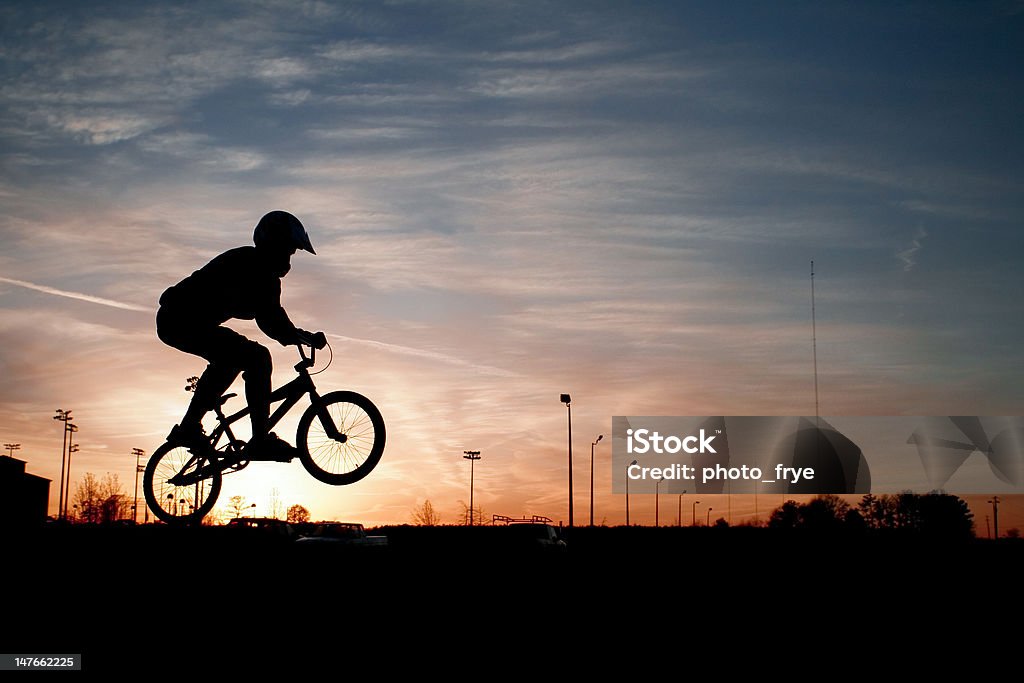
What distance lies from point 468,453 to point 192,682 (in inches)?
4336

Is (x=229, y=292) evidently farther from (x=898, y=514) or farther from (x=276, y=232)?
(x=898, y=514)

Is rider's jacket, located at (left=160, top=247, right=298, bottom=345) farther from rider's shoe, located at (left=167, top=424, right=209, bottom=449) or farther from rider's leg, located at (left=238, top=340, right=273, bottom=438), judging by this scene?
rider's shoe, located at (left=167, top=424, right=209, bottom=449)

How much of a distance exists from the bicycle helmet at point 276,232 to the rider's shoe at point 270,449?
2362 millimetres

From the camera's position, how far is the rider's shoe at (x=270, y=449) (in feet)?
36.5

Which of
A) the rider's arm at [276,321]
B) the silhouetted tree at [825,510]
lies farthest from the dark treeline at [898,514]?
the rider's arm at [276,321]

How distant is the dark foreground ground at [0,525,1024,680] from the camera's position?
24.2 feet

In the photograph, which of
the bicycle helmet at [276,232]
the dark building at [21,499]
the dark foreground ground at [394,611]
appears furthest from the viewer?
the dark building at [21,499]

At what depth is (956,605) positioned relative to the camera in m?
11.0

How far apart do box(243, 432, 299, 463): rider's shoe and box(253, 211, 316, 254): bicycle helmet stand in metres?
2.36

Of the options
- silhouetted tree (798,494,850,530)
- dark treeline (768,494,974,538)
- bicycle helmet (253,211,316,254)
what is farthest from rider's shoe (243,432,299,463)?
silhouetted tree (798,494,850,530)

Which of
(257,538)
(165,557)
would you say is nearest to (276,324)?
(165,557)

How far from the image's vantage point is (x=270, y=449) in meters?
11.1

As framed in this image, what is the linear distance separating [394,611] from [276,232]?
4.39m

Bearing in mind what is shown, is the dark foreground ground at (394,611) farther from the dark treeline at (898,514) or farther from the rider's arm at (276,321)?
the dark treeline at (898,514)
